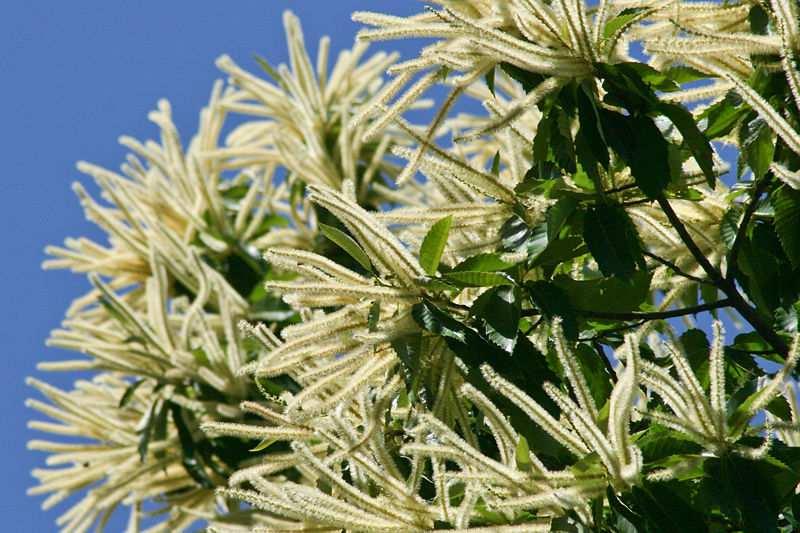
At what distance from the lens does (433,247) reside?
2967 mm

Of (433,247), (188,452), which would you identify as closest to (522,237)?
(433,247)

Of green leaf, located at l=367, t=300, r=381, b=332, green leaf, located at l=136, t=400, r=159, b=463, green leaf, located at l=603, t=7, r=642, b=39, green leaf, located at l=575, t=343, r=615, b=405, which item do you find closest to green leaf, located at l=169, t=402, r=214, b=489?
green leaf, located at l=136, t=400, r=159, b=463

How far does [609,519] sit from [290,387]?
1.60 m

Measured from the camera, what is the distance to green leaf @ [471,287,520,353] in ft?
9.75

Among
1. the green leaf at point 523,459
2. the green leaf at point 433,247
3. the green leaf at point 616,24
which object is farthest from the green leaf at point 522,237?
the green leaf at point 523,459

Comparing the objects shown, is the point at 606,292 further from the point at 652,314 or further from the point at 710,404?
the point at 710,404

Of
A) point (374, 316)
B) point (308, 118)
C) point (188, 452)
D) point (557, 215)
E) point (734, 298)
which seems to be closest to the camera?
point (374, 316)

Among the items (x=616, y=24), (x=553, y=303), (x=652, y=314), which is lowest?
(x=652, y=314)

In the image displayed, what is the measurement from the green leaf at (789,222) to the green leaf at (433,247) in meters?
0.62

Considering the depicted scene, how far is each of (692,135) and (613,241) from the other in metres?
0.24

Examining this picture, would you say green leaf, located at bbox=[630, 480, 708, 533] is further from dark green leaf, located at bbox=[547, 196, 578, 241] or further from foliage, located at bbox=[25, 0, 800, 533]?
dark green leaf, located at bbox=[547, 196, 578, 241]

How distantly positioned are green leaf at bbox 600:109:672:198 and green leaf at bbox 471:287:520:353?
319 millimetres

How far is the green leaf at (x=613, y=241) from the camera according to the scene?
2.98 m

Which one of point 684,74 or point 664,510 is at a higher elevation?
point 684,74
